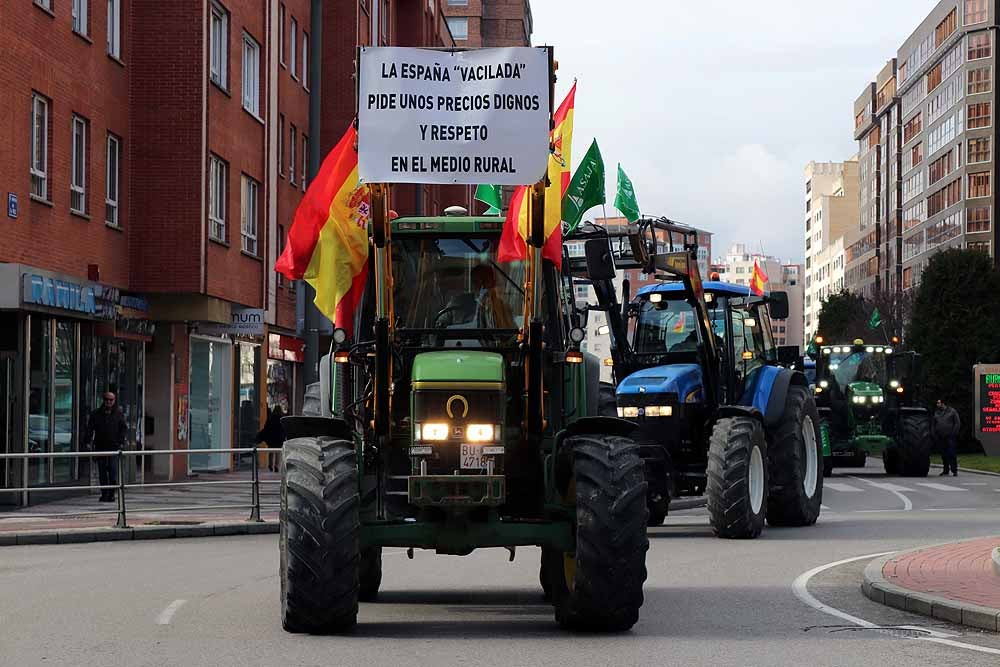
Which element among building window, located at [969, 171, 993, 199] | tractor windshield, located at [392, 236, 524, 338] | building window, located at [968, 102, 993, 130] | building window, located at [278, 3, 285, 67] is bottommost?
tractor windshield, located at [392, 236, 524, 338]

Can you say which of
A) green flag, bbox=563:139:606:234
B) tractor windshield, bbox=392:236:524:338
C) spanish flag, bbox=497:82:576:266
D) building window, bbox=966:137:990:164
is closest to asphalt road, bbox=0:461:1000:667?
tractor windshield, bbox=392:236:524:338

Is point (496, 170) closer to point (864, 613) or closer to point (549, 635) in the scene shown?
point (549, 635)

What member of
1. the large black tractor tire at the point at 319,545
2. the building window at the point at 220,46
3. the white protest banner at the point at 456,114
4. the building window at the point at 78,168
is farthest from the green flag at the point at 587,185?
the building window at the point at 220,46

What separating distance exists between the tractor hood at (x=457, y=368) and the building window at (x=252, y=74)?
2622 centimetres

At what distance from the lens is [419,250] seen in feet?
39.7

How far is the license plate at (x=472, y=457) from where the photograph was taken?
36.4 feet

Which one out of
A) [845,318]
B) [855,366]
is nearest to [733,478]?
[855,366]

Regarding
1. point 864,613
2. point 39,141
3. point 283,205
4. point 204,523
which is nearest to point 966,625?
point 864,613

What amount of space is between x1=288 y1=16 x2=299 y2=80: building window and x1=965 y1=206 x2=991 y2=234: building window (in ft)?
225

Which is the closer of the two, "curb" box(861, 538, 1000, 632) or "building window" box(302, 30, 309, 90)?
"curb" box(861, 538, 1000, 632)

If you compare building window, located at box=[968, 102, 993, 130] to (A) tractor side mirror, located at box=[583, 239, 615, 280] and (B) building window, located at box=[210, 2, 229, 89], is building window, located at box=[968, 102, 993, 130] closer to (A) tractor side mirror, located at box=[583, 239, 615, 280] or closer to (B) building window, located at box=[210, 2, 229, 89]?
(B) building window, located at box=[210, 2, 229, 89]

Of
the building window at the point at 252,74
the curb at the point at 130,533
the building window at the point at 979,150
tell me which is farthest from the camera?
the building window at the point at 979,150

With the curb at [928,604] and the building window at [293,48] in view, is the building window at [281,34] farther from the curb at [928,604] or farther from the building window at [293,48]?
the curb at [928,604]

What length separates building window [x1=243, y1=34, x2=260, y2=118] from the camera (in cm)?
3681
